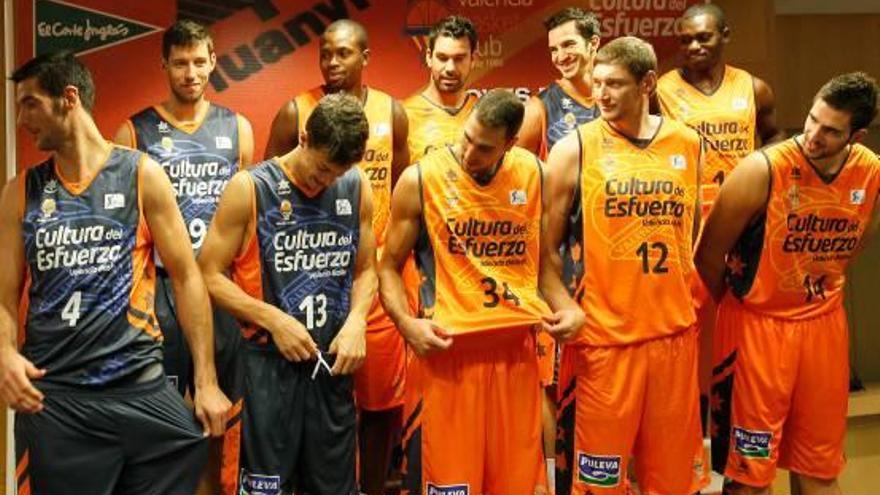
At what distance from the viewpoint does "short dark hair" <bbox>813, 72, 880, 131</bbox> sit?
135 inches

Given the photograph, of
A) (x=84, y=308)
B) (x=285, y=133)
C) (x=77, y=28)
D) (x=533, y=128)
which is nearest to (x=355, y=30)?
(x=285, y=133)

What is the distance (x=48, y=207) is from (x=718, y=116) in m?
2.85

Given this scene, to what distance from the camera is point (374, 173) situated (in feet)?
13.7

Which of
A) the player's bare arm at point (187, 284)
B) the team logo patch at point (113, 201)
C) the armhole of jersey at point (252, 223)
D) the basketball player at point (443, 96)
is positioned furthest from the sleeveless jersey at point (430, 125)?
the team logo patch at point (113, 201)

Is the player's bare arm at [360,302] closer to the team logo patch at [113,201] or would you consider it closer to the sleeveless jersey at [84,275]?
the sleeveless jersey at [84,275]

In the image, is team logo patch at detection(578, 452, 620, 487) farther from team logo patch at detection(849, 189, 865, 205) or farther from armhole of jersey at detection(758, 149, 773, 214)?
team logo patch at detection(849, 189, 865, 205)

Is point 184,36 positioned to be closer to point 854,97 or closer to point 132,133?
point 132,133

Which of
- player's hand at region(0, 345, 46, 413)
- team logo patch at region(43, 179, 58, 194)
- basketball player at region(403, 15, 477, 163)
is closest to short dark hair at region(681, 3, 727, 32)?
basketball player at region(403, 15, 477, 163)

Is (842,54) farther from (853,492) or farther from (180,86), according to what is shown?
(180,86)

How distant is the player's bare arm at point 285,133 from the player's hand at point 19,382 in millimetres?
1708

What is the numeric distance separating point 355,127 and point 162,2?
6.70ft

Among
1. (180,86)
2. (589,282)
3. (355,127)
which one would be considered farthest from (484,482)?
(180,86)

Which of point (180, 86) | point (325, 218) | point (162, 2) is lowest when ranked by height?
point (325, 218)

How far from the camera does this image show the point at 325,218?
3199mm
